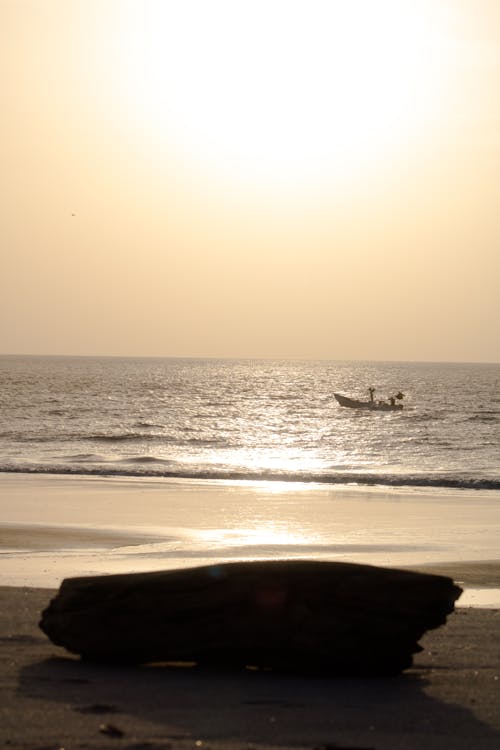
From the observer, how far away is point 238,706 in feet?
22.0

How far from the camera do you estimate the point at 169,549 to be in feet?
51.5

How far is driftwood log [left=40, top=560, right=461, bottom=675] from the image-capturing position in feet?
23.6

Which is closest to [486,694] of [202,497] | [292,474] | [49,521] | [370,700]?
[370,700]

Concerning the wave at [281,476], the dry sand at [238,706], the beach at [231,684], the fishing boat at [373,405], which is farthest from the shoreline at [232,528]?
the fishing boat at [373,405]

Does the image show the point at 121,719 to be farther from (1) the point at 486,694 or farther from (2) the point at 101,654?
(1) the point at 486,694

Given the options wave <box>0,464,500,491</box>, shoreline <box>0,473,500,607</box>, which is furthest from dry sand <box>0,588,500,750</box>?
wave <box>0,464,500,491</box>

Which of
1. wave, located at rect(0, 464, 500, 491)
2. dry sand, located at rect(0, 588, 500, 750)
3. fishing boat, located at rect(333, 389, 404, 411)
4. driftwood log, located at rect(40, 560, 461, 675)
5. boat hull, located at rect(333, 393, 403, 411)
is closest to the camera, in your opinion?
dry sand, located at rect(0, 588, 500, 750)

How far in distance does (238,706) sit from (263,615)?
684 millimetres

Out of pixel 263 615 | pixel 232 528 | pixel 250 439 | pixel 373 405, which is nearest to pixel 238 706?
pixel 263 615

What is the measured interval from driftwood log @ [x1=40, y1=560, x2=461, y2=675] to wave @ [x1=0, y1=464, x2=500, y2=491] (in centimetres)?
2249

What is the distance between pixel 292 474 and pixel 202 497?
7677 millimetres

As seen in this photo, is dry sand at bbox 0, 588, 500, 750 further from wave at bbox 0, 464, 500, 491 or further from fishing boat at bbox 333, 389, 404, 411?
fishing boat at bbox 333, 389, 404, 411

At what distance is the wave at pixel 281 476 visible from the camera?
30297 mm

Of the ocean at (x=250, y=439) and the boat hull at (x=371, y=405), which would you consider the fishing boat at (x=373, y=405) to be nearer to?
the boat hull at (x=371, y=405)
